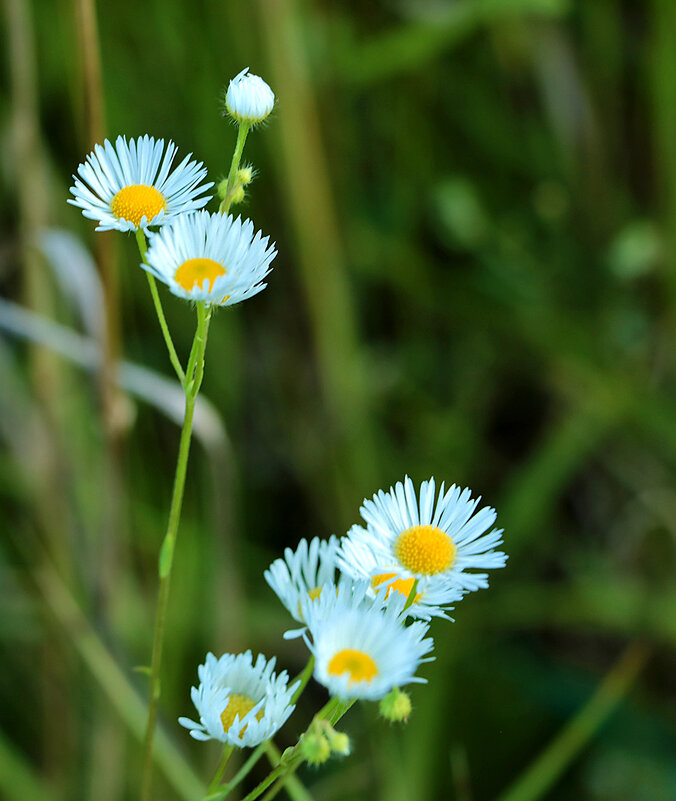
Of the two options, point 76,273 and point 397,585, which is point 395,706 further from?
point 76,273

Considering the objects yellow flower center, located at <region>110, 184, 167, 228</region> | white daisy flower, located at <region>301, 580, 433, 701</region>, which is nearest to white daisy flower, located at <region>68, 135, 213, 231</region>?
yellow flower center, located at <region>110, 184, 167, 228</region>

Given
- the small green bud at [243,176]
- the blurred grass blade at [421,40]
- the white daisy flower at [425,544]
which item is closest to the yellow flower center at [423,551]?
the white daisy flower at [425,544]

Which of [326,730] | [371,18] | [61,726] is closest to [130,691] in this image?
[61,726]

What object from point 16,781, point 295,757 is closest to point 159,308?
point 295,757

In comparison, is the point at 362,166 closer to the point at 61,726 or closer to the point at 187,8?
the point at 187,8

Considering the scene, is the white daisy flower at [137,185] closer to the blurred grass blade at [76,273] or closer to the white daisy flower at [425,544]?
the white daisy flower at [425,544]

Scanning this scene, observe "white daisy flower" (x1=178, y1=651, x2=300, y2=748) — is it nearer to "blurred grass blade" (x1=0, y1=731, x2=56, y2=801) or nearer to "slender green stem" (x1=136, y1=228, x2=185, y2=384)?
"slender green stem" (x1=136, y1=228, x2=185, y2=384)
